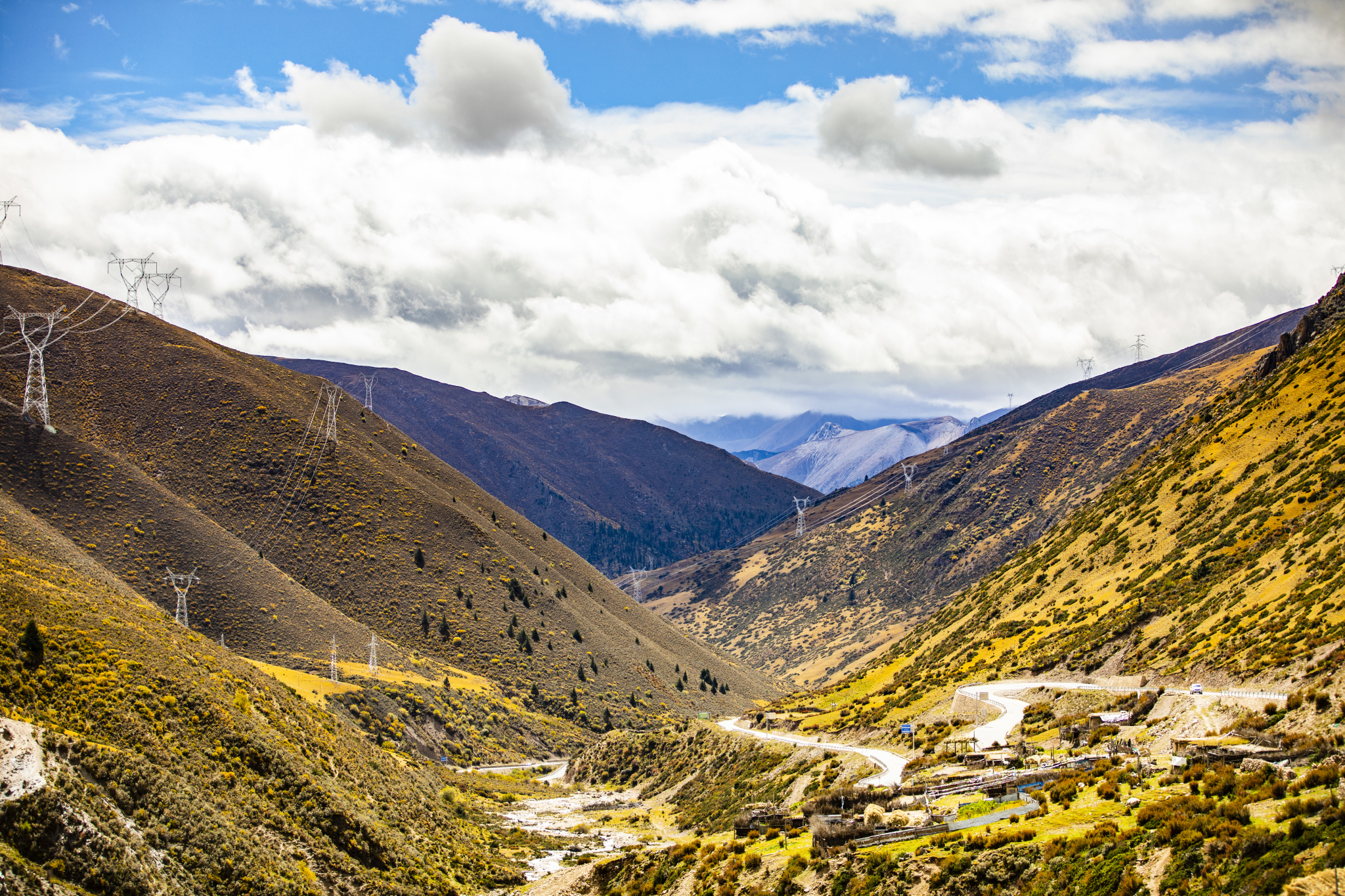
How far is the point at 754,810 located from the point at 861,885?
57.8 ft

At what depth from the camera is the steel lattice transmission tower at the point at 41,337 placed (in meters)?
110

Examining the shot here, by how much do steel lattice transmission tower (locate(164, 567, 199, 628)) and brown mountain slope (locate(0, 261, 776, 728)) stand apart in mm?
1141

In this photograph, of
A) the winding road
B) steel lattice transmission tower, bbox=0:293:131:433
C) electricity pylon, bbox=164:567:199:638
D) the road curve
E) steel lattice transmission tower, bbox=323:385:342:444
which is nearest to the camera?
the winding road

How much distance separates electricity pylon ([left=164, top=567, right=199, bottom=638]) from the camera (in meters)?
87.0

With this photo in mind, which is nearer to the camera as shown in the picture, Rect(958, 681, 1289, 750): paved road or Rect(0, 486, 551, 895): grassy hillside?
Rect(0, 486, 551, 895): grassy hillside

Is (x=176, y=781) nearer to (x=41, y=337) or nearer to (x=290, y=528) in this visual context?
(x=290, y=528)

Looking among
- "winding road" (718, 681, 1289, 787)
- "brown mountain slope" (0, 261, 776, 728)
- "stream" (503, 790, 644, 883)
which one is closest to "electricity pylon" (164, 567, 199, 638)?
"brown mountain slope" (0, 261, 776, 728)

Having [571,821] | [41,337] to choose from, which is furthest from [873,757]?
[41,337]

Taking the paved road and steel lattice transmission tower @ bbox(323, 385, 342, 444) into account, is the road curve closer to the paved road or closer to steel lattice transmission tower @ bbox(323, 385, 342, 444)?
the paved road

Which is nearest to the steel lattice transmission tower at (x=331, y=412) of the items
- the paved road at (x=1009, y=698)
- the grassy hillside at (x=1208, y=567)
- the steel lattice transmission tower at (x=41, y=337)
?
the steel lattice transmission tower at (x=41, y=337)

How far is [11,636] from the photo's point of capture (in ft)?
114

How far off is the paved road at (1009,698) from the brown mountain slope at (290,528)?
66.2m

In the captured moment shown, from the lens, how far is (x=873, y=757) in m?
47.8

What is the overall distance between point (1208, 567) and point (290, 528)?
357 feet
